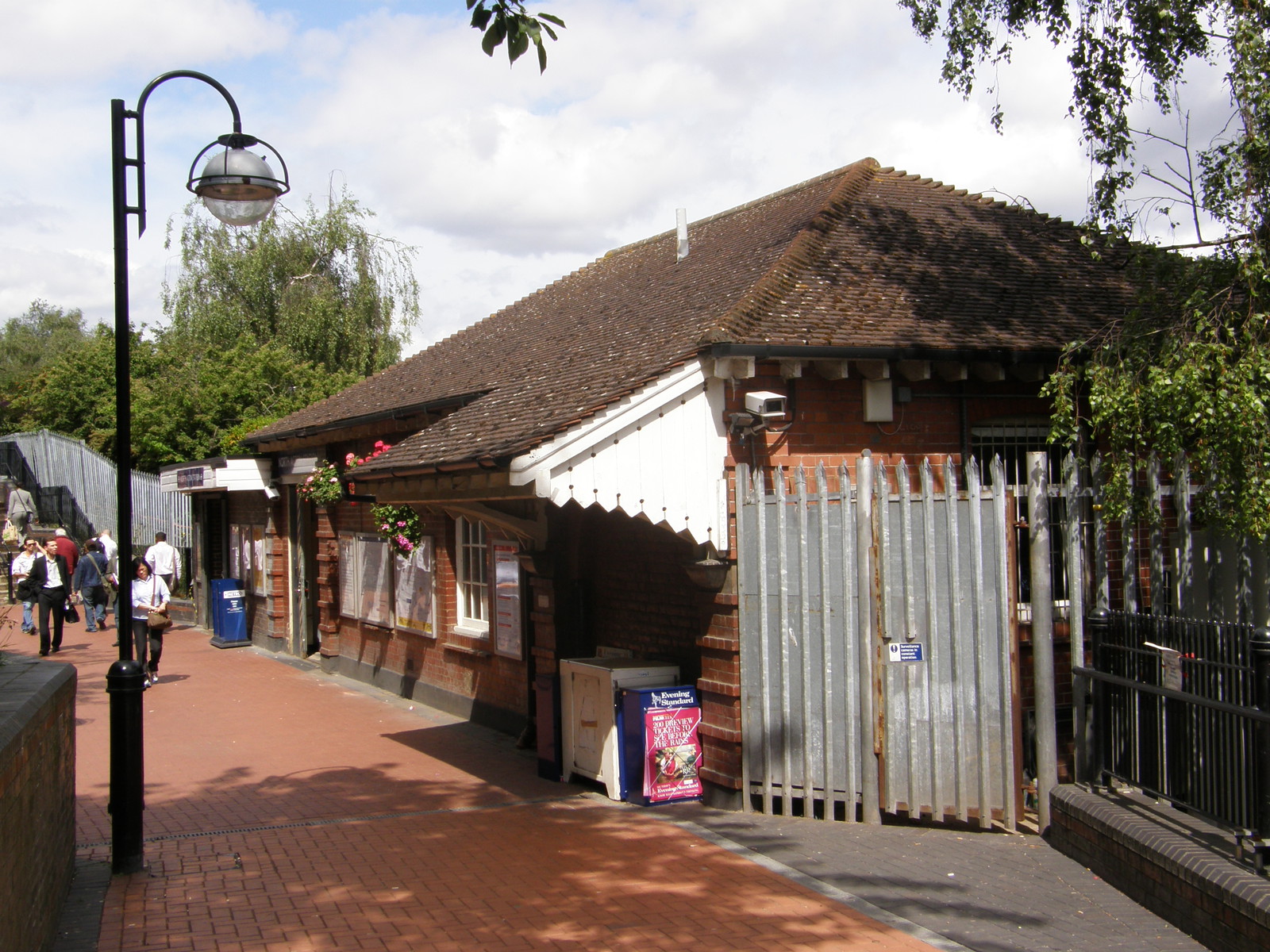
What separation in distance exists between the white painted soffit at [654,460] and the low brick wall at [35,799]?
3.12 m

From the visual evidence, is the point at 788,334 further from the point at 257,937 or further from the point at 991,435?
the point at 257,937

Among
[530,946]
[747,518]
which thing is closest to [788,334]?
[747,518]

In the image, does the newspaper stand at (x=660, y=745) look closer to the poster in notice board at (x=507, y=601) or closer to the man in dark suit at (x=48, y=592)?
the poster in notice board at (x=507, y=601)

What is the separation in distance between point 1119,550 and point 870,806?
3271 mm

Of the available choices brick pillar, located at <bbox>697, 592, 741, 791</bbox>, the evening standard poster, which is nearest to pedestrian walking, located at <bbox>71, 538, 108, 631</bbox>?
the evening standard poster

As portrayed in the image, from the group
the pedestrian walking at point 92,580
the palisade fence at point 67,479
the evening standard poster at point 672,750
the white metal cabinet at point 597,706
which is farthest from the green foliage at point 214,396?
the evening standard poster at point 672,750

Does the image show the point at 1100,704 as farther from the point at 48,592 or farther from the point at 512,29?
the point at 48,592

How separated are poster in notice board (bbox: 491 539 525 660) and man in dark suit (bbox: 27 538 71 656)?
8872mm

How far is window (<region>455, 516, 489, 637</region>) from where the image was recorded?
12953 mm

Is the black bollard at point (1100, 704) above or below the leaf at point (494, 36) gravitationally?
below

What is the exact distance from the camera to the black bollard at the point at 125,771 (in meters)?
7.10

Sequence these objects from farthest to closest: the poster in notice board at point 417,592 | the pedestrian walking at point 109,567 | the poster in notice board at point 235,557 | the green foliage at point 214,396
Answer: the green foliage at point 214,396, the poster in notice board at point 235,557, the pedestrian walking at point 109,567, the poster in notice board at point 417,592

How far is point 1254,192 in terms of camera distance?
766cm

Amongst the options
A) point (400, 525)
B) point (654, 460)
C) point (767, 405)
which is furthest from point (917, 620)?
→ point (400, 525)
